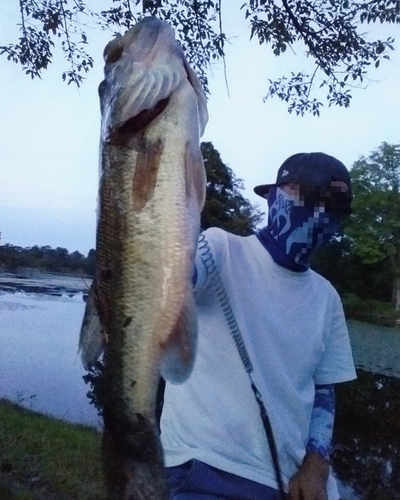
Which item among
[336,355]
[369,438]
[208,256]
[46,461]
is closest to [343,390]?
[369,438]

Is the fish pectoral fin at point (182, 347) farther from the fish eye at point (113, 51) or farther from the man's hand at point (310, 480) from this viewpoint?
the man's hand at point (310, 480)

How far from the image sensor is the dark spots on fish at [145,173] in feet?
5.23

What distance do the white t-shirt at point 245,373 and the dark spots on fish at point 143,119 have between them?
0.64 meters

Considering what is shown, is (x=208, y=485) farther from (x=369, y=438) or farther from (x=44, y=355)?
(x=44, y=355)

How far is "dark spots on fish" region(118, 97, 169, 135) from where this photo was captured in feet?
5.25

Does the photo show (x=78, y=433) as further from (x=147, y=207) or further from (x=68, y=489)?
(x=147, y=207)

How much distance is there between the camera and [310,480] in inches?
93.1

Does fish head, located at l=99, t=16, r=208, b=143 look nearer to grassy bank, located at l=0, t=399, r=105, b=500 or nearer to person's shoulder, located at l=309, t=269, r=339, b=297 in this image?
person's shoulder, located at l=309, t=269, r=339, b=297

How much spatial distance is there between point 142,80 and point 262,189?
1.28 metres

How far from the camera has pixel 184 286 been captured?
5.34ft

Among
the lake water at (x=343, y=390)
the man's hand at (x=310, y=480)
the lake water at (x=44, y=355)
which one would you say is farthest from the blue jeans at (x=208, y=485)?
the lake water at (x=343, y=390)

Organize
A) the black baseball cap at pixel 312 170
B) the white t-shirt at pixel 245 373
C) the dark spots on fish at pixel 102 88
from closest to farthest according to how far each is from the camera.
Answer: the dark spots on fish at pixel 102 88 < the white t-shirt at pixel 245 373 < the black baseball cap at pixel 312 170

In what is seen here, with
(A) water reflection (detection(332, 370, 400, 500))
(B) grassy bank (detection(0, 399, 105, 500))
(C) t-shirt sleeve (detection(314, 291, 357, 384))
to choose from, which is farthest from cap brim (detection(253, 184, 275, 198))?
(A) water reflection (detection(332, 370, 400, 500))

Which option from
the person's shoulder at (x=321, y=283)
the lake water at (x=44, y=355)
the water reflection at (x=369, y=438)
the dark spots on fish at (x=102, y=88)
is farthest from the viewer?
the lake water at (x=44, y=355)
